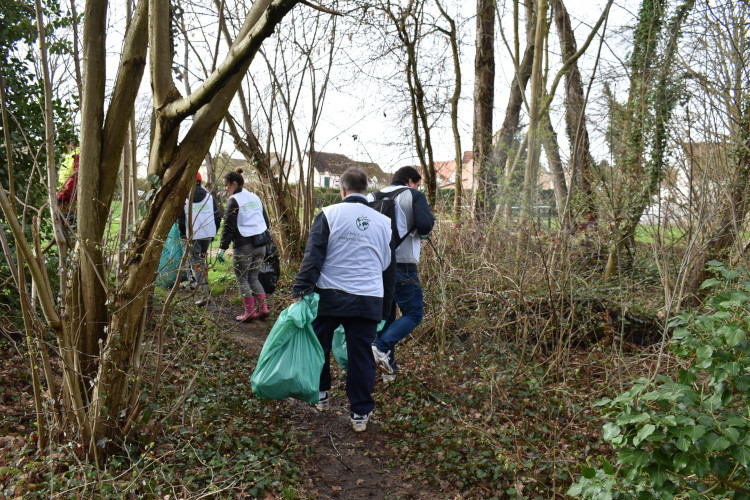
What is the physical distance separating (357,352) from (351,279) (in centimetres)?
56

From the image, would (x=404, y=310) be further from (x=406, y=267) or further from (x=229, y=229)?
(x=229, y=229)

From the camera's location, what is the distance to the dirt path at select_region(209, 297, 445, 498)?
11.5 feet

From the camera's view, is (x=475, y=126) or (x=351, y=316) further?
(x=475, y=126)

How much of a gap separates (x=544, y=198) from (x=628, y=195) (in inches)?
36.1

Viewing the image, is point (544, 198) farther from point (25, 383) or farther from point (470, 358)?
point (25, 383)

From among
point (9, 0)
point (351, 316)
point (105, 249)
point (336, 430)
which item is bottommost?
point (336, 430)

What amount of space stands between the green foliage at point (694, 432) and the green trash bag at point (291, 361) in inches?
78.5

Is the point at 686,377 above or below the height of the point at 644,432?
above

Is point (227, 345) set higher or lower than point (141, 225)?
lower

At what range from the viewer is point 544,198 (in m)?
6.34

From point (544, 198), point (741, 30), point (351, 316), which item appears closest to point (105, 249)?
point (351, 316)

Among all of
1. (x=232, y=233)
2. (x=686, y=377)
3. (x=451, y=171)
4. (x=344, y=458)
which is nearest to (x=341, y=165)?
(x=451, y=171)

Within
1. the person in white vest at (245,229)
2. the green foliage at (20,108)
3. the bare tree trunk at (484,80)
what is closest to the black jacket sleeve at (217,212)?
the person in white vest at (245,229)

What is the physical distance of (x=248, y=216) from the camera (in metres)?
6.37
